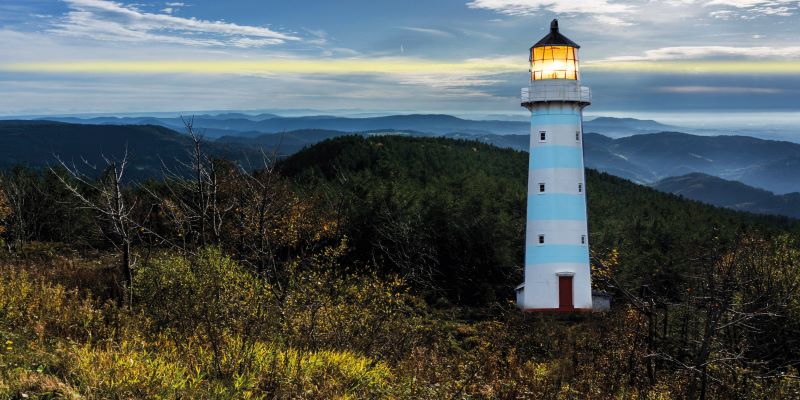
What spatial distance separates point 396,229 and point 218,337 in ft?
87.2

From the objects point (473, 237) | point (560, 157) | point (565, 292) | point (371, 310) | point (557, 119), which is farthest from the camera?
point (473, 237)

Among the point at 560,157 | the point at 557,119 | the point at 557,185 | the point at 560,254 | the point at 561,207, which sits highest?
the point at 557,119

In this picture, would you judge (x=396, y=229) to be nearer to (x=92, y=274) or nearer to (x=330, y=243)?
(x=330, y=243)

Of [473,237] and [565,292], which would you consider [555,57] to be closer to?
[565,292]

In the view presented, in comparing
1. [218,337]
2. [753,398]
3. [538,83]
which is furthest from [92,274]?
[753,398]

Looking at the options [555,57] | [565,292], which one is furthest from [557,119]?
[565,292]

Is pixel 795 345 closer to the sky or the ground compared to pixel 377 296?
closer to the ground

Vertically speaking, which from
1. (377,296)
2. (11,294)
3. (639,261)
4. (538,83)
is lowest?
(639,261)

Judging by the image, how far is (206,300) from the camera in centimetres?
1317

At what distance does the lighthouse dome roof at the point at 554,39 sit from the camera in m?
27.4

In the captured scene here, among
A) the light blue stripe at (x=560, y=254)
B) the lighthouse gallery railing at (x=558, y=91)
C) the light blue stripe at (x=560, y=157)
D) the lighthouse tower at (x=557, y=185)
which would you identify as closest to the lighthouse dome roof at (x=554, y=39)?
the lighthouse tower at (x=557, y=185)

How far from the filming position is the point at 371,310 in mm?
19094

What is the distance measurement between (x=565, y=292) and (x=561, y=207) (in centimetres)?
397

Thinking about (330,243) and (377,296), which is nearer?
(377,296)
